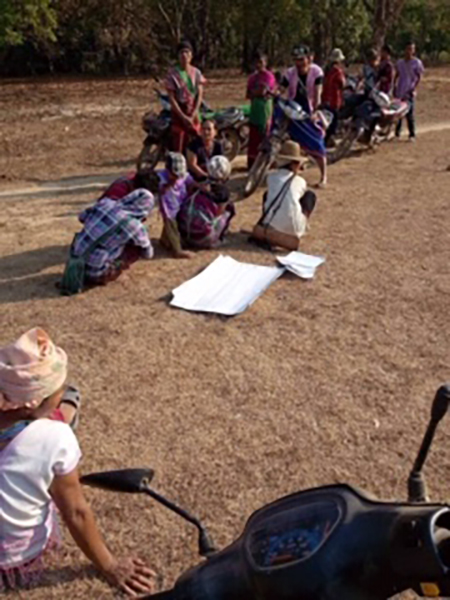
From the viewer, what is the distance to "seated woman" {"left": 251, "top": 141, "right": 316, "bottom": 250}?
5.46 m

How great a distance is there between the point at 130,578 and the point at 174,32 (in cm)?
1738

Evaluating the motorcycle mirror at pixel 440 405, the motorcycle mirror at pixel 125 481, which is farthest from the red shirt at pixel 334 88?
the motorcycle mirror at pixel 440 405

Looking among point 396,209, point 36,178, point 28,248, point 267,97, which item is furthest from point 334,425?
point 36,178

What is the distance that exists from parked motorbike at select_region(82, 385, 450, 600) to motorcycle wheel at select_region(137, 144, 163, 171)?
6.85m

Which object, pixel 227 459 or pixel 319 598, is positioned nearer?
pixel 319 598

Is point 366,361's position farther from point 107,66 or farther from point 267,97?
point 107,66

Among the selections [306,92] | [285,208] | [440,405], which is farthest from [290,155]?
[440,405]

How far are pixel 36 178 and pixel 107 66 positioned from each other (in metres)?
12.3

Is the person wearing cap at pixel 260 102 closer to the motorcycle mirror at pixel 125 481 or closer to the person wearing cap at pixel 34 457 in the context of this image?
the person wearing cap at pixel 34 457

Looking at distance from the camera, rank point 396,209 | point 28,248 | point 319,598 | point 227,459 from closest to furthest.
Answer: point 319,598 → point 227,459 → point 28,248 → point 396,209

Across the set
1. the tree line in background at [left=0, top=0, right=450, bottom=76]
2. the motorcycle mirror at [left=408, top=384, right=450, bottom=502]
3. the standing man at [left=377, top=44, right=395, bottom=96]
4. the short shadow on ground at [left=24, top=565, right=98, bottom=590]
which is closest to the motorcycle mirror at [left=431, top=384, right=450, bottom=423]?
the motorcycle mirror at [left=408, top=384, right=450, bottom=502]

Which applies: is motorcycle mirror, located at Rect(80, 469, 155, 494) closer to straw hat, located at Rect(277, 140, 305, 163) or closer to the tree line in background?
straw hat, located at Rect(277, 140, 305, 163)

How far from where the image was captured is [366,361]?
3924 millimetres

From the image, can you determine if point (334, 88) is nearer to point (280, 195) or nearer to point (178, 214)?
point (280, 195)
